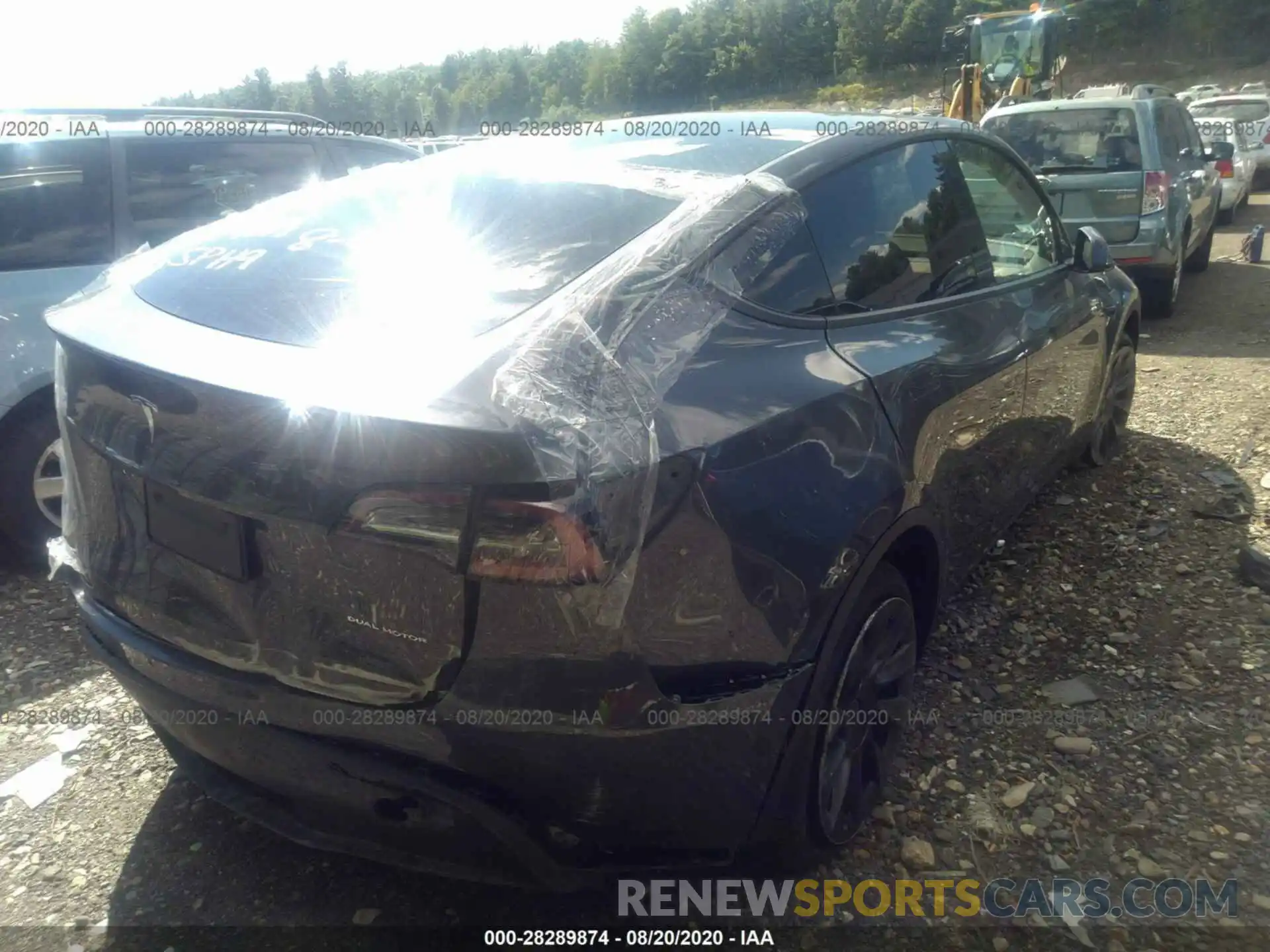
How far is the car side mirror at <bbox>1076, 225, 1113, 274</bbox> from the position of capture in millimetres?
3820

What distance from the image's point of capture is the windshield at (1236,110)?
1709 centimetres

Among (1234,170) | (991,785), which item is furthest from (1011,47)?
Answer: (991,785)

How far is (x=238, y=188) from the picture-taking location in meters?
4.66

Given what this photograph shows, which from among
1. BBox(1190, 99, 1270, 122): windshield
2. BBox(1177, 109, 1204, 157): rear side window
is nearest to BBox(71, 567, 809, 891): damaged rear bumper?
BBox(1177, 109, 1204, 157): rear side window

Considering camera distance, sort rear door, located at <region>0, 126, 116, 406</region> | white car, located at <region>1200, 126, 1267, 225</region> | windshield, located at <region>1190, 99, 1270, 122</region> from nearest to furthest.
A: rear door, located at <region>0, 126, 116, 406</region> → white car, located at <region>1200, 126, 1267, 225</region> → windshield, located at <region>1190, 99, 1270, 122</region>

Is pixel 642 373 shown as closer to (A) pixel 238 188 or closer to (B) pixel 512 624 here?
(B) pixel 512 624

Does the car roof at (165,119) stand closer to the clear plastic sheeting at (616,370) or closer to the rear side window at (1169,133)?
the clear plastic sheeting at (616,370)

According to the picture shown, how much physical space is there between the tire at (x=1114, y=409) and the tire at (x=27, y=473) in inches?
167

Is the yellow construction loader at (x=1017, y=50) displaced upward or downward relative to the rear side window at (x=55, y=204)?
upward

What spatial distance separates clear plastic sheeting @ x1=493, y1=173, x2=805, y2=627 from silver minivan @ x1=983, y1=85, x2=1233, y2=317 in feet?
20.8

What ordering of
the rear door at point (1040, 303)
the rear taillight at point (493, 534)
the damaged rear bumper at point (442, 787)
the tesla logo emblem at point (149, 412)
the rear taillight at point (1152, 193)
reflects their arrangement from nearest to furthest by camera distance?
the rear taillight at point (493, 534)
the damaged rear bumper at point (442, 787)
the tesla logo emblem at point (149, 412)
the rear door at point (1040, 303)
the rear taillight at point (1152, 193)

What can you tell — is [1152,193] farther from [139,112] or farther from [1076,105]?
[139,112]

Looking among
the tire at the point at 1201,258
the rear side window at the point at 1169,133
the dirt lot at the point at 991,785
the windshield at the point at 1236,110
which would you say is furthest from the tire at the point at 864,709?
the windshield at the point at 1236,110

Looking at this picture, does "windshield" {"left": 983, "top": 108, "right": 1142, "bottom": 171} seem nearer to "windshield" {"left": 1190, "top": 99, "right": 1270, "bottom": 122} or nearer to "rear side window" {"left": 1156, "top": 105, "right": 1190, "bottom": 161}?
"rear side window" {"left": 1156, "top": 105, "right": 1190, "bottom": 161}
